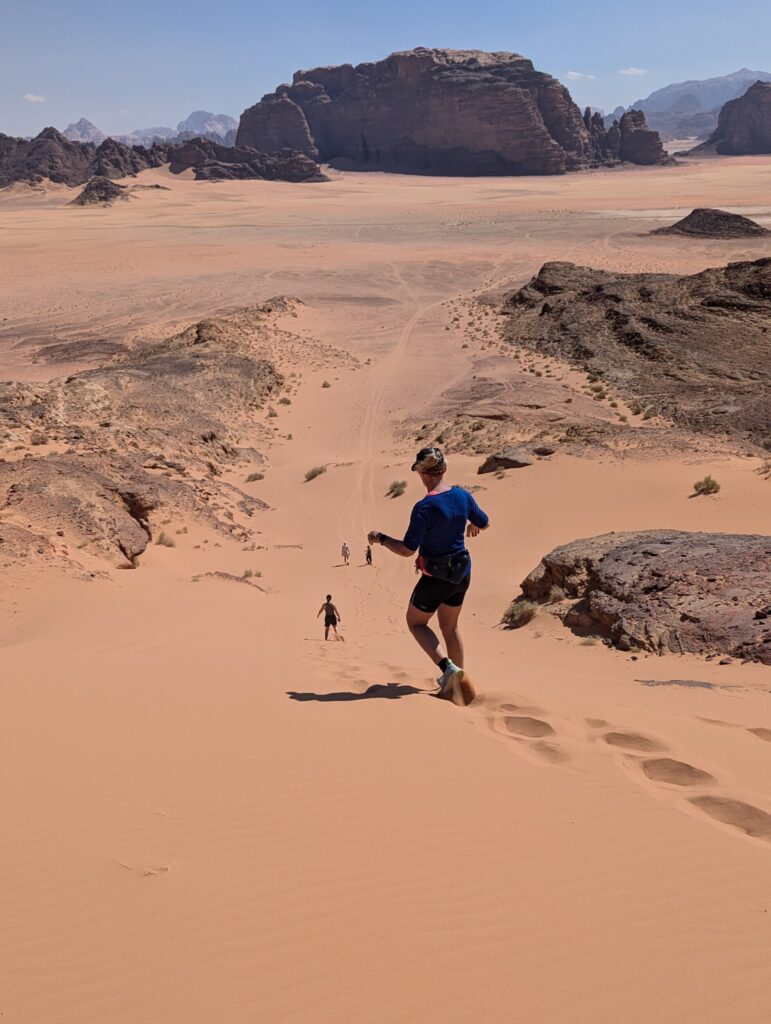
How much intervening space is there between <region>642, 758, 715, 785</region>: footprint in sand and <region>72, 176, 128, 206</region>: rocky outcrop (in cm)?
10662

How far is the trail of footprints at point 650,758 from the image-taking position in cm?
348

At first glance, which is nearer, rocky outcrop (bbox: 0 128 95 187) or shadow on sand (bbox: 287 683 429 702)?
shadow on sand (bbox: 287 683 429 702)

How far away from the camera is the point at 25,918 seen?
112 inches

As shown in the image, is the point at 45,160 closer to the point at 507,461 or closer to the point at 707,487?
the point at 507,461

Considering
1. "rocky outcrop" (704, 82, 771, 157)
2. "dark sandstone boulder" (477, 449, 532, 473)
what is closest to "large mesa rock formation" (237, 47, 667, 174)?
"rocky outcrop" (704, 82, 771, 157)

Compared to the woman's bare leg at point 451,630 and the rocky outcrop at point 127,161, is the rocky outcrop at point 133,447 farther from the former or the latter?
the rocky outcrop at point 127,161

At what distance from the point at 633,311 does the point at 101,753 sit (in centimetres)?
3013

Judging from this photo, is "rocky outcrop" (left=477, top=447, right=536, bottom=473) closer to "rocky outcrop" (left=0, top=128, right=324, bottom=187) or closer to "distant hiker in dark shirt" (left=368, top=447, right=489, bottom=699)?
"distant hiker in dark shirt" (left=368, top=447, right=489, bottom=699)

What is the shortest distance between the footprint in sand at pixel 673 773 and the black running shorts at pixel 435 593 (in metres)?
1.95

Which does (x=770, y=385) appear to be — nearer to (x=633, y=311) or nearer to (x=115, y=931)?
(x=633, y=311)

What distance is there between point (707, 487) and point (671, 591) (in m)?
6.71

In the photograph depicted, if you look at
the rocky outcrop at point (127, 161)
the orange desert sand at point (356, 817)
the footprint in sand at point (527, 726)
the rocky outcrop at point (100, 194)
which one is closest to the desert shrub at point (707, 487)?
the orange desert sand at point (356, 817)

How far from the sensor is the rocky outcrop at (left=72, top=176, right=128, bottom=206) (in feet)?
325

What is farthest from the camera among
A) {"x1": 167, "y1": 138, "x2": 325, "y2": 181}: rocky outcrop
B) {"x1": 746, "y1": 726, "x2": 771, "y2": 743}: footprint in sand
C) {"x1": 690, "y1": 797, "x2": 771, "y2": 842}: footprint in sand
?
{"x1": 167, "y1": 138, "x2": 325, "y2": 181}: rocky outcrop
